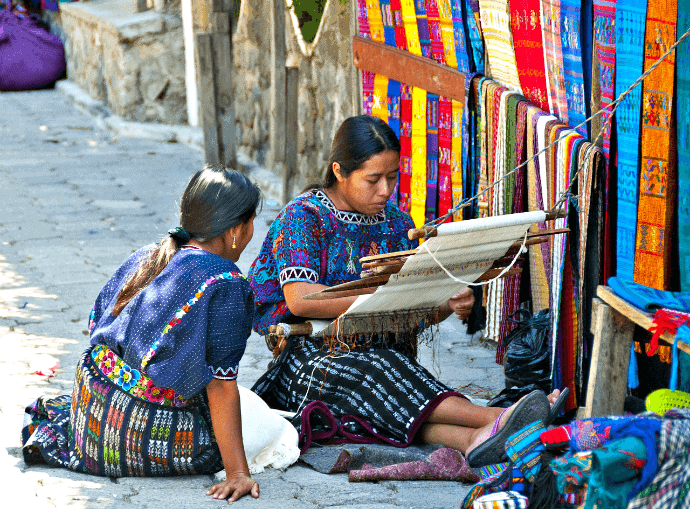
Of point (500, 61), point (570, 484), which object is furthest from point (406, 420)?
point (500, 61)

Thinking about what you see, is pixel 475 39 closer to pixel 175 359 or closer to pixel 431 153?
pixel 431 153

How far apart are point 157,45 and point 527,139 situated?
26.8 feet

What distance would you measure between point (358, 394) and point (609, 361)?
97 cm

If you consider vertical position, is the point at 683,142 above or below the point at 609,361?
above

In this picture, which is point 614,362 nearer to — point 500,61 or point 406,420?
point 406,420

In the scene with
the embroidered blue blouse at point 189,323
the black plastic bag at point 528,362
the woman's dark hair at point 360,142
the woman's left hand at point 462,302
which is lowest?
the black plastic bag at point 528,362

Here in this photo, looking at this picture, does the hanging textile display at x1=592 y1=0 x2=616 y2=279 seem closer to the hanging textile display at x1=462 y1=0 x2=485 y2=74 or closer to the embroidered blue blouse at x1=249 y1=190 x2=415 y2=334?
the embroidered blue blouse at x1=249 y1=190 x2=415 y2=334

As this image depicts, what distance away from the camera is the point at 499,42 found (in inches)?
170

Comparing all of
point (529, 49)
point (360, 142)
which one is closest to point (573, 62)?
point (529, 49)

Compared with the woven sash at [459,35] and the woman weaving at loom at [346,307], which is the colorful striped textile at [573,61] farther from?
the woven sash at [459,35]

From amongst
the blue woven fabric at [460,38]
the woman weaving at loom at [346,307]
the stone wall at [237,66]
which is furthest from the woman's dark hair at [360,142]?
the stone wall at [237,66]

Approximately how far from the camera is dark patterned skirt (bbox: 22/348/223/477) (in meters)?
3.14

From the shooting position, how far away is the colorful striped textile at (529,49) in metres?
3.95

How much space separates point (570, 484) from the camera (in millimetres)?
2375
